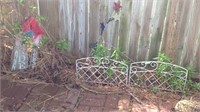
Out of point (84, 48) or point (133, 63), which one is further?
point (84, 48)

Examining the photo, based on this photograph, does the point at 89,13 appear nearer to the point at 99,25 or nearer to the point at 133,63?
the point at 99,25

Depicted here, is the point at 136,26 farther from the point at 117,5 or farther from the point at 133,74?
the point at 133,74

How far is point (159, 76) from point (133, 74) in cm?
31

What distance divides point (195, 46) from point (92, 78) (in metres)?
1.30

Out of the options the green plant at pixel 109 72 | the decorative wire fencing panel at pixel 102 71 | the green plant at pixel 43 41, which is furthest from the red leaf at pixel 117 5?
the green plant at pixel 43 41

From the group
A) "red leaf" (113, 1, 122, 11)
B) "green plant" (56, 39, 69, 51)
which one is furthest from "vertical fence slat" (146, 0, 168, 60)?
"green plant" (56, 39, 69, 51)

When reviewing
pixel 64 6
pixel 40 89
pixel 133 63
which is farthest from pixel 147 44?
pixel 40 89

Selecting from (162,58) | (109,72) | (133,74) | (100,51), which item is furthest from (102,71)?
(162,58)

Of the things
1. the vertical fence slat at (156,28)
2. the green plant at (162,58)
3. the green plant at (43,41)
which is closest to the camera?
the vertical fence slat at (156,28)

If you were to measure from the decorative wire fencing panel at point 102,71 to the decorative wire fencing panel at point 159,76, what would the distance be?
116 mm

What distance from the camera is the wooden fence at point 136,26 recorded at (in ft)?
11.2

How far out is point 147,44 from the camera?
365 centimetres

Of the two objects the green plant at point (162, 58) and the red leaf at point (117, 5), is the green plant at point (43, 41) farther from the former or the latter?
the green plant at point (162, 58)

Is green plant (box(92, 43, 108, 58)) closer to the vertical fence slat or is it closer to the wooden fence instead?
the wooden fence
